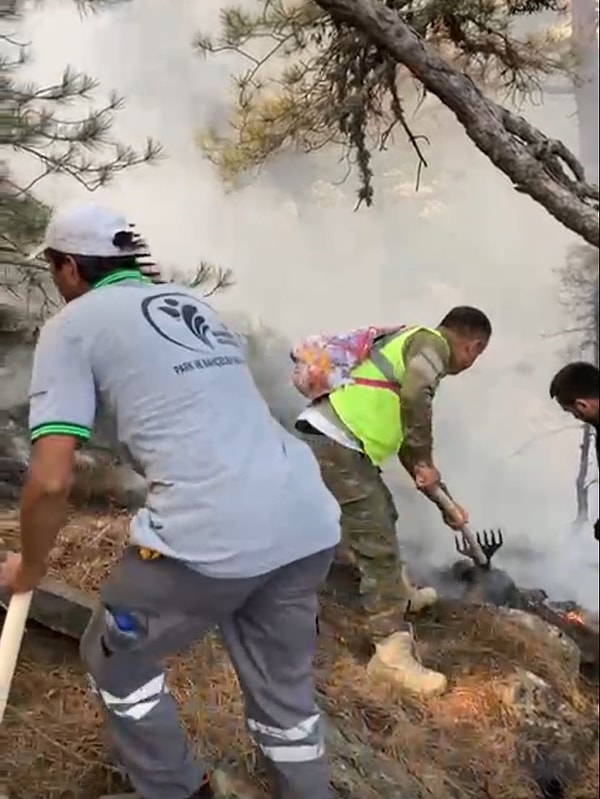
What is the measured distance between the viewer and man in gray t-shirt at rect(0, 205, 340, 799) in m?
1.02

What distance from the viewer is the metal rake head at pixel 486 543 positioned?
127 cm

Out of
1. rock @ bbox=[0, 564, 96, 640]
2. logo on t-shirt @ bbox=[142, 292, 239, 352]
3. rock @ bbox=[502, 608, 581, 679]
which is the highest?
logo on t-shirt @ bbox=[142, 292, 239, 352]

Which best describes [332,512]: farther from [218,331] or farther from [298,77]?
[298,77]

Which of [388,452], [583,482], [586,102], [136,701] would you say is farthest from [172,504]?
[586,102]

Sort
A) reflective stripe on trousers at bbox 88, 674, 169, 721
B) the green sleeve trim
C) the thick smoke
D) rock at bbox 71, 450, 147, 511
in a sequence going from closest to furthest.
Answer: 1. the green sleeve trim
2. reflective stripe on trousers at bbox 88, 674, 169, 721
3. the thick smoke
4. rock at bbox 71, 450, 147, 511

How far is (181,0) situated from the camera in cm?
138

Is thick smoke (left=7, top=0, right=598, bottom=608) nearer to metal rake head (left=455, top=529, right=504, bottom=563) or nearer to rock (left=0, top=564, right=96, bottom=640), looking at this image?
metal rake head (left=455, top=529, right=504, bottom=563)

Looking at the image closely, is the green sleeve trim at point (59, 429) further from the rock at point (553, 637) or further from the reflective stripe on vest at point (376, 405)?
the rock at point (553, 637)

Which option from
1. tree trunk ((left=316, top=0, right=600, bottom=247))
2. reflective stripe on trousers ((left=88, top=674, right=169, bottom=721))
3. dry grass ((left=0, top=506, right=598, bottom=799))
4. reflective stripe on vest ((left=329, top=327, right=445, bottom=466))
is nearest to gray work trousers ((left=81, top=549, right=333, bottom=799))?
reflective stripe on trousers ((left=88, top=674, right=169, bottom=721))

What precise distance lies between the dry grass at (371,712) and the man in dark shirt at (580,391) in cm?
19

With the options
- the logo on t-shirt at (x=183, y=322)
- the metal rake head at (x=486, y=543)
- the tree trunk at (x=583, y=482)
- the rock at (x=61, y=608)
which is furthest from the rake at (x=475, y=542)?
the rock at (x=61, y=608)

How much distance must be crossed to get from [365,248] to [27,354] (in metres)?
0.47

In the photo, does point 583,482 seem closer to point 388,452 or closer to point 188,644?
point 388,452

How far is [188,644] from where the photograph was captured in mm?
1125
